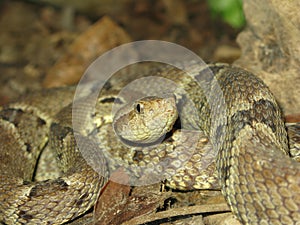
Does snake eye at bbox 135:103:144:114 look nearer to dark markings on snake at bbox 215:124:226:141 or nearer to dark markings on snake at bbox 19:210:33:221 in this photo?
dark markings on snake at bbox 215:124:226:141

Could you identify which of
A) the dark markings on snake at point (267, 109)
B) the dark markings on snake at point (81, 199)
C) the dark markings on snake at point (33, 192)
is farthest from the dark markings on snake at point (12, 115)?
the dark markings on snake at point (267, 109)

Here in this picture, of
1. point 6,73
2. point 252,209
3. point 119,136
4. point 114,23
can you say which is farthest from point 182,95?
point 6,73

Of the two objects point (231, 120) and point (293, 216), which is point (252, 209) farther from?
point (231, 120)

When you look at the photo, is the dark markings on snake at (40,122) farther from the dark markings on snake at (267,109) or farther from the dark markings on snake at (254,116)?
the dark markings on snake at (267,109)

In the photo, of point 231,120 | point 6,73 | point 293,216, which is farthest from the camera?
point 6,73

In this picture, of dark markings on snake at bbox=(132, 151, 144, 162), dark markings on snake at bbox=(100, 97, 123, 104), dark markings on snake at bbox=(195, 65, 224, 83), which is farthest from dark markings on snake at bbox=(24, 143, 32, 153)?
dark markings on snake at bbox=(195, 65, 224, 83)

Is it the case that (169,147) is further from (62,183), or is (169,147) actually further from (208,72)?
(62,183)

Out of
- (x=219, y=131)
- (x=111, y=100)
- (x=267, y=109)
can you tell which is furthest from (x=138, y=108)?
(x=267, y=109)
